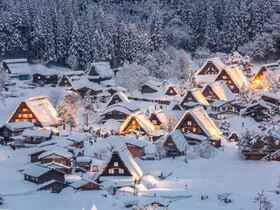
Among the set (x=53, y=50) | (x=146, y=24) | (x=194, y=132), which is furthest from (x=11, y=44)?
(x=194, y=132)

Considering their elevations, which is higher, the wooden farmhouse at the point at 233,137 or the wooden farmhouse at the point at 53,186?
the wooden farmhouse at the point at 233,137

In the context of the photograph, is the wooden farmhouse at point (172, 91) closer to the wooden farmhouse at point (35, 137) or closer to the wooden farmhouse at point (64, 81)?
the wooden farmhouse at point (64, 81)

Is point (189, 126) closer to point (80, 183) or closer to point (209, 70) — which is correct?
point (80, 183)

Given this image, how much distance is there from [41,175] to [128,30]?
3915cm

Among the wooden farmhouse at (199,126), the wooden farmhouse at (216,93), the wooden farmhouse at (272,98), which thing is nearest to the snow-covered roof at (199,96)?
the wooden farmhouse at (216,93)

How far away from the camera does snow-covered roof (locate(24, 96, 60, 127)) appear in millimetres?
47344

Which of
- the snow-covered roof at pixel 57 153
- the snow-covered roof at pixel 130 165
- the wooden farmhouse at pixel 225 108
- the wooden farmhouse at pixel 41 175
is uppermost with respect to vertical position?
the wooden farmhouse at pixel 225 108

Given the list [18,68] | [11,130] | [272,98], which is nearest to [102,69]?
[18,68]

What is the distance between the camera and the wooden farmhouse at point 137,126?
4488 centimetres

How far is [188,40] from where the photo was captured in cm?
7956

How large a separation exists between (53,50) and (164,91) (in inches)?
637

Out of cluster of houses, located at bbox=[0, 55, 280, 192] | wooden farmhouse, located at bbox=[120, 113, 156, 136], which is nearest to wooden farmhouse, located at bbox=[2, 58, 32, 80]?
cluster of houses, located at bbox=[0, 55, 280, 192]

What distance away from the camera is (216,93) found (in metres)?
55.4

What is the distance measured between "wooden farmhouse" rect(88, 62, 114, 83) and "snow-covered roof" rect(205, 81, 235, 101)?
13166mm
